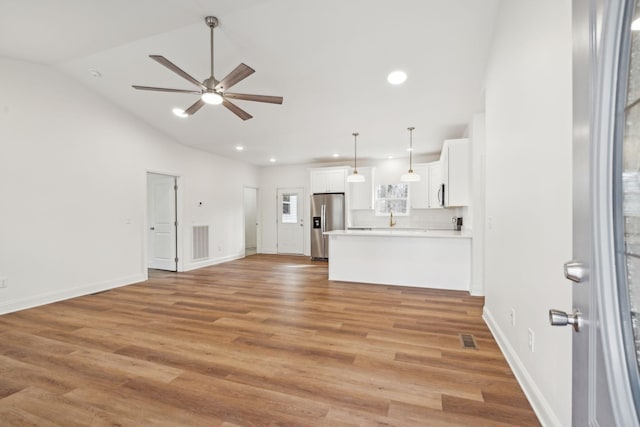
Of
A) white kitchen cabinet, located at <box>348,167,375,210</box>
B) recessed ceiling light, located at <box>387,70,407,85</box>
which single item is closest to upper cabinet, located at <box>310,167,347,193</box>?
white kitchen cabinet, located at <box>348,167,375,210</box>

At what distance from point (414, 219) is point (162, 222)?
580 cm

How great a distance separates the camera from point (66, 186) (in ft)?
13.3

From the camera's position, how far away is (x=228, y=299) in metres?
4.00

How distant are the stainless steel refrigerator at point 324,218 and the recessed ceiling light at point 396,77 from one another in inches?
145

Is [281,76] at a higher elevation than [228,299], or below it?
higher

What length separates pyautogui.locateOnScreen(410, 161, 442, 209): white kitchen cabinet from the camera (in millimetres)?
6250

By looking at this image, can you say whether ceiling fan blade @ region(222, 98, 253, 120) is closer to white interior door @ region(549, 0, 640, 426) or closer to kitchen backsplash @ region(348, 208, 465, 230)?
white interior door @ region(549, 0, 640, 426)

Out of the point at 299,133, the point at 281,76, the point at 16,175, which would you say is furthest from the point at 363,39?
the point at 16,175

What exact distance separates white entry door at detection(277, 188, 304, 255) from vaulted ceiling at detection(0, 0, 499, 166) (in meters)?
3.32

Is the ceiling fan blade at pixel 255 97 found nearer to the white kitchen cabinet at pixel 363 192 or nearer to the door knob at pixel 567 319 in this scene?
the door knob at pixel 567 319

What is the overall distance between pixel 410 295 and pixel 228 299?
8.44ft

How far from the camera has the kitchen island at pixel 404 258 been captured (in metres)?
4.31

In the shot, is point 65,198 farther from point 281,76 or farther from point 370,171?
point 370,171

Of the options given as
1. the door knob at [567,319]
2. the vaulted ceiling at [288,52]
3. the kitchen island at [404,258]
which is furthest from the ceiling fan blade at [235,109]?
the door knob at [567,319]
